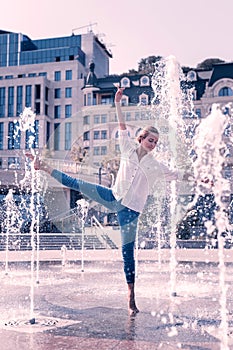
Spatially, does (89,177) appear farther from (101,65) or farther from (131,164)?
(101,65)

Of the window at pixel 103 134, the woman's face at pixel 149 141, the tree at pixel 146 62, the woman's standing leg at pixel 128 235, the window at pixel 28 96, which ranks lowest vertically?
the woman's standing leg at pixel 128 235

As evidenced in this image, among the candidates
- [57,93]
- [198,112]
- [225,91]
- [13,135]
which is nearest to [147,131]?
[225,91]

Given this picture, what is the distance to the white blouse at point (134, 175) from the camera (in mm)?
4793

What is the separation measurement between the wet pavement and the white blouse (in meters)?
1.16

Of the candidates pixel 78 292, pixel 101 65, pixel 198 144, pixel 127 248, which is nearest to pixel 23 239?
pixel 78 292

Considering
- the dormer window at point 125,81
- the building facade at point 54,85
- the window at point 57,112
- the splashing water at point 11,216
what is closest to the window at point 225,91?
the building facade at point 54,85

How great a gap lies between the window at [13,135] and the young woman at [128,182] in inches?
2272

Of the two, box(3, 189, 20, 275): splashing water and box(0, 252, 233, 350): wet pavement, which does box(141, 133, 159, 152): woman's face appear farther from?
box(3, 189, 20, 275): splashing water

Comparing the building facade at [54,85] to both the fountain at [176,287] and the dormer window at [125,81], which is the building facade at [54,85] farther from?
the fountain at [176,287]

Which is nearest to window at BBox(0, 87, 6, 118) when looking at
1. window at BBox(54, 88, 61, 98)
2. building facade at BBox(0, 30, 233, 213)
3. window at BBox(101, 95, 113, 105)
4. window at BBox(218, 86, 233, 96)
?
building facade at BBox(0, 30, 233, 213)

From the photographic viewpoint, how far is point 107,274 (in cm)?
969

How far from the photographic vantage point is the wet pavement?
3826mm

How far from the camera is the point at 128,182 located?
4781 mm

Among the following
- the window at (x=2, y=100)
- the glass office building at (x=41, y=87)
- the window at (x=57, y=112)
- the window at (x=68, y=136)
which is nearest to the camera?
the window at (x=68, y=136)
